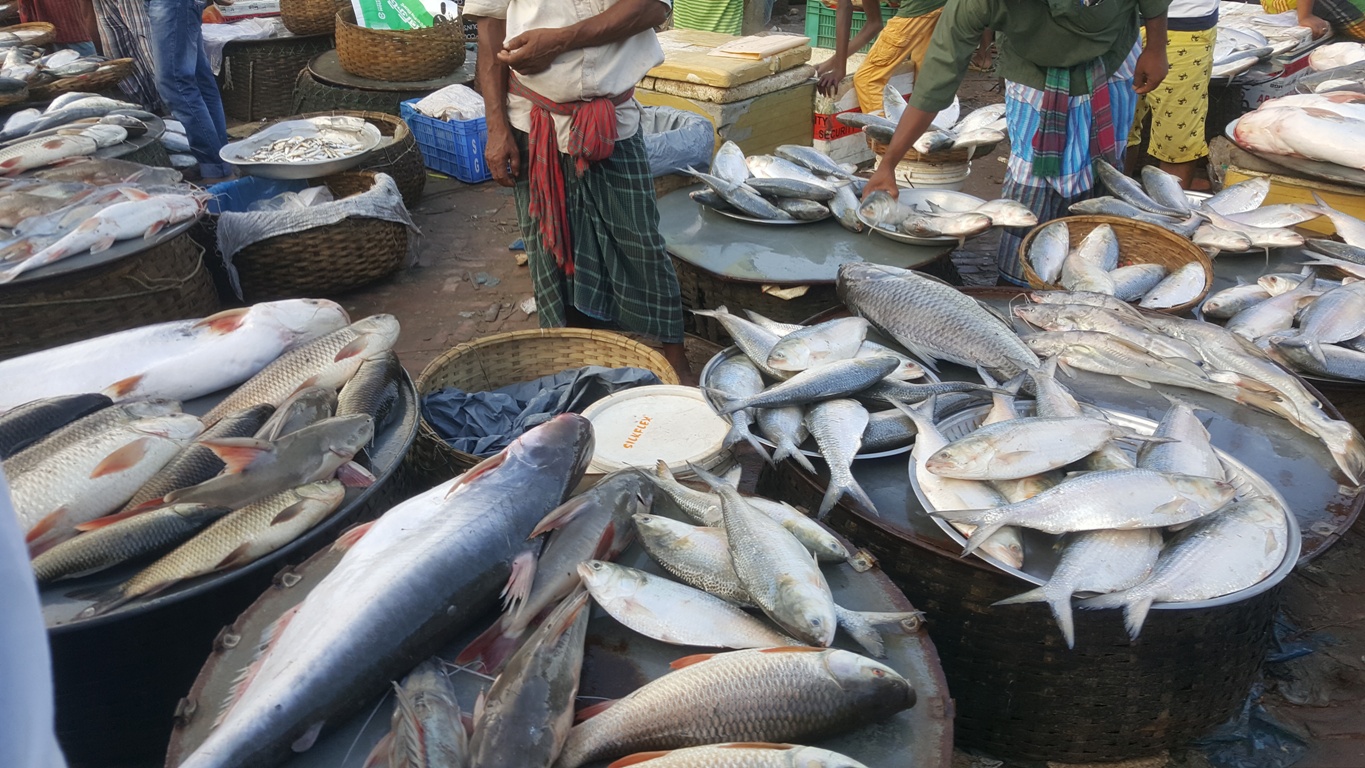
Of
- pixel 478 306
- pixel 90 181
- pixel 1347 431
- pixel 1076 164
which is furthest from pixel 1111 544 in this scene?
pixel 90 181

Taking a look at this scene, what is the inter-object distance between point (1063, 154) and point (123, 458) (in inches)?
163

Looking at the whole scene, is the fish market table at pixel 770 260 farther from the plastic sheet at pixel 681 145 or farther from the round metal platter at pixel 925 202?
the plastic sheet at pixel 681 145

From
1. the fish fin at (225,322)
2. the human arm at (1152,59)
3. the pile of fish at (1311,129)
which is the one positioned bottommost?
the fish fin at (225,322)

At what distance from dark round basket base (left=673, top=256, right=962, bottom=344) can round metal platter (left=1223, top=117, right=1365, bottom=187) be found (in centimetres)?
210

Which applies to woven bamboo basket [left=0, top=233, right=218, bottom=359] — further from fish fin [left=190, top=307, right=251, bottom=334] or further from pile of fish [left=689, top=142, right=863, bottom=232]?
pile of fish [left=689, top=142, right=863, bottom=232]

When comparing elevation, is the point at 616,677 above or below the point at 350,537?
below

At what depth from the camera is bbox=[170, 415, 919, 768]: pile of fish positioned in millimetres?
1557

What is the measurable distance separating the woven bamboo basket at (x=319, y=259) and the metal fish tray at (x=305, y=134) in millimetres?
740

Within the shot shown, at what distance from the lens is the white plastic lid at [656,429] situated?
9.48 ft

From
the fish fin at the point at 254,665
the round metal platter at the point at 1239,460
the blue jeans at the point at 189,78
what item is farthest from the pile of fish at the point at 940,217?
the blue jeans at the point at 189,78

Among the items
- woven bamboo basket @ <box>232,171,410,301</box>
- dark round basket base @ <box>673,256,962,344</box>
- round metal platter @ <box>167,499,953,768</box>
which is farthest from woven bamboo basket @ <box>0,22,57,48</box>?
round metal platter @ <box>167,499,953,768</box>

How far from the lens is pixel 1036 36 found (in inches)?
154

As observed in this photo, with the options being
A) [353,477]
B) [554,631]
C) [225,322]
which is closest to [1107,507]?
[554,631]

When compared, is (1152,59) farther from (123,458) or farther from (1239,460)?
(123,458)
